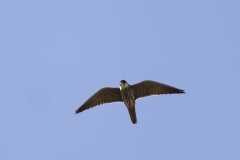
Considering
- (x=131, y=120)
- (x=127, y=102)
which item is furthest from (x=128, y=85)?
(x=131, y=120)

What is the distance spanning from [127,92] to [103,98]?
5.29 ft

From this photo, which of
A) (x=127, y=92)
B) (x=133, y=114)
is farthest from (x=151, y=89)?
(x=133, y=114)

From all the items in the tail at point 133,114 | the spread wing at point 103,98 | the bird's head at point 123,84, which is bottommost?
the tail at point 133,114

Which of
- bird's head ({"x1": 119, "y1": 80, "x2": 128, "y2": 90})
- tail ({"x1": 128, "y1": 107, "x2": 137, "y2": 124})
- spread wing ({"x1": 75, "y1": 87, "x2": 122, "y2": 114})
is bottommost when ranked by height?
tail ({"x1": 128, "y1": 107, "x2": 137, "y2": 124})

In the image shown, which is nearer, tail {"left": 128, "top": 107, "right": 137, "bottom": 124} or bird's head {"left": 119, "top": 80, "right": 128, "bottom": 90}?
tail {"left": 128, "top": 107, "right": 137, "bottom": 124}

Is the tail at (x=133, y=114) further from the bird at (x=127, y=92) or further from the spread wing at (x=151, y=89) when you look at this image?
the spread wing at (x=151, y=89)

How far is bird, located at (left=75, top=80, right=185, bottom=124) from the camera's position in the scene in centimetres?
1722

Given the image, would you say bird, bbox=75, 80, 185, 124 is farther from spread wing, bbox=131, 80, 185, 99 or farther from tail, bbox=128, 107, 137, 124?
tail, bbox=128, 107, 137, 124

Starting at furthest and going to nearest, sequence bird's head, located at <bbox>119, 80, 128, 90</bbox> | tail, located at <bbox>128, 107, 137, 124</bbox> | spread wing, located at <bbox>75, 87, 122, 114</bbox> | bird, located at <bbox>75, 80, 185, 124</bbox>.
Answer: spread wing, located at <bbox>75, 87, 122, 114</bbox> → bird, located at <bbox>75, 80, 185, 124</bbox> → bird's head, located at <bbox>119, 80, 128, 90</bbox> → tail, located at <bbox>128, 107, 137, 124</bbox>

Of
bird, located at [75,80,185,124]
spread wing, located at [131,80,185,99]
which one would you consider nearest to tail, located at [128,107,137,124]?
bird, located at [75,80,185,124]

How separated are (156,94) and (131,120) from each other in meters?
2.53

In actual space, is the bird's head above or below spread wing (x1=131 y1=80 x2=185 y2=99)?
above

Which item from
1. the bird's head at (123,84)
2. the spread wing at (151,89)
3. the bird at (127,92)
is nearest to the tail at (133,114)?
the bird at (127,92)

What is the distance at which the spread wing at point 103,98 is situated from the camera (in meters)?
17.4
